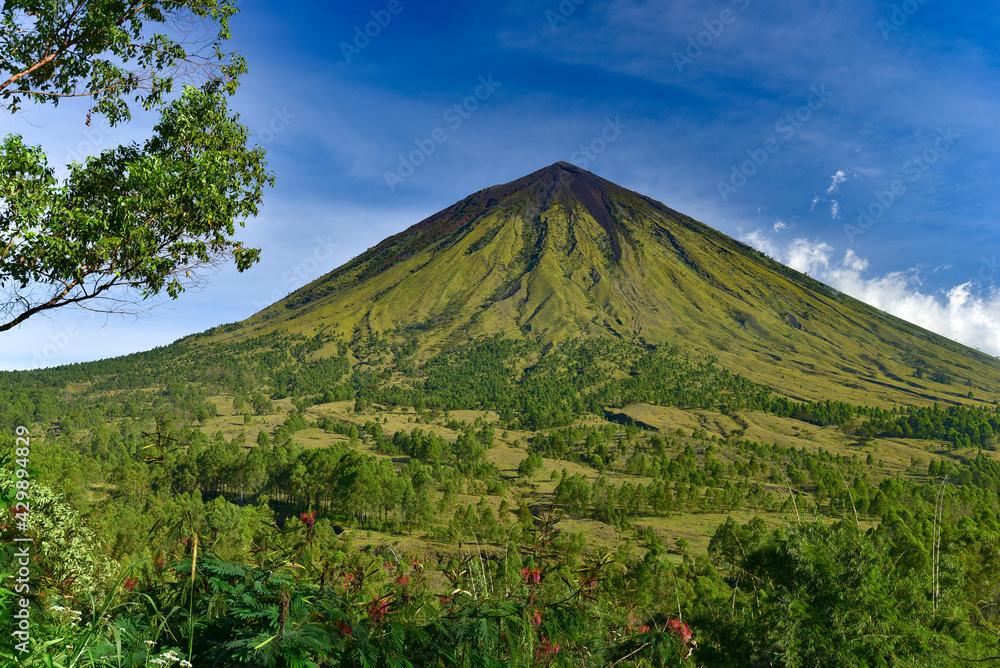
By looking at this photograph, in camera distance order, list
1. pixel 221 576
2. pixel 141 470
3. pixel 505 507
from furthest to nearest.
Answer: pixel 505 507 < pixel 141 470 < pixel 221 576

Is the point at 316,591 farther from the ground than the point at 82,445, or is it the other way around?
the point at 316,591

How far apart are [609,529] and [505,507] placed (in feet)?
37.2

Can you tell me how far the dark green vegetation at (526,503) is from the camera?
3154 millimetres

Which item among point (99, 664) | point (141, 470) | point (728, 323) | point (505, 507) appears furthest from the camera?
point (728, 323)

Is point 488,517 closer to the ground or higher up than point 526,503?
higher up

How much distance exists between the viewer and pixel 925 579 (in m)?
13.1

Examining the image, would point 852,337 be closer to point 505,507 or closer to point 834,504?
point 834,504

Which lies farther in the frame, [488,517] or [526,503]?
[526,503]

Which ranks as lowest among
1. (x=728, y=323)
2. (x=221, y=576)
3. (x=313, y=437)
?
(x=313, y=437)

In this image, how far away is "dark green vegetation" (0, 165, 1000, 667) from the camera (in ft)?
10.3

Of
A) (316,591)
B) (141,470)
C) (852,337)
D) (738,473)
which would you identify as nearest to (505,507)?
(141,470)

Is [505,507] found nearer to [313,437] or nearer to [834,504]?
[834,504]

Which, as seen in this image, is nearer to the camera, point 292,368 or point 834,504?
point 834,504

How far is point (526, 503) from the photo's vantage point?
59.0 metres
